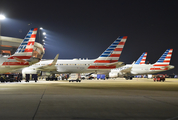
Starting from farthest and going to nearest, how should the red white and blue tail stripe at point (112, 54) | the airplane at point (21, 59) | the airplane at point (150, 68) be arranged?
the airplane at point (150, 68), the red white and blue tail stripe at point (112, 54), the airplane at point (21, 59)

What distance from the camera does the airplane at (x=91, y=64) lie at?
39925 mm

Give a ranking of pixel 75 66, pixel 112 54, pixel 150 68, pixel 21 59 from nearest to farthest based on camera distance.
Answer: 1. pixel 21 59
2. pixel 112 54
3. pixel 75 66
4. pixel 150 68

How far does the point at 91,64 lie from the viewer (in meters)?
41.8

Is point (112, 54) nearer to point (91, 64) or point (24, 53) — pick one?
point (91, 64)

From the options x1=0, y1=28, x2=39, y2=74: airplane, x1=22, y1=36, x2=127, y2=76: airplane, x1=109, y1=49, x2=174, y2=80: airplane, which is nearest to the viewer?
x1=0, y1=28, x2=39, y2=74: airplane

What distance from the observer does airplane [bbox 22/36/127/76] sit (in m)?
39.9

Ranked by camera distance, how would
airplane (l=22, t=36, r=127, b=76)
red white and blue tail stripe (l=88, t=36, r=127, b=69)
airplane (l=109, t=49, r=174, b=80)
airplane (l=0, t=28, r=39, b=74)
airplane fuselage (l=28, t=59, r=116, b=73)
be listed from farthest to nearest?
1. airplane (l=109, t=49, r=174, b=80)
2. airplane fuselage (l=28, t=59, r=116, b=73)
3. red white and blue tail stripe (l=88, t=36, r=127, b=69)
4. airplane (l=22, t=36, r=127, b=76)
5. airplane (l=0, t=28, r=39, b=74)

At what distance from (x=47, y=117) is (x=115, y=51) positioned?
115 ft

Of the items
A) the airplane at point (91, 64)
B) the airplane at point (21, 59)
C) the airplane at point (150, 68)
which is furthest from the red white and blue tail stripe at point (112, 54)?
the airplane at point (150, 68)

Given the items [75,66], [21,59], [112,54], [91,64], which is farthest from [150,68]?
[21,59]

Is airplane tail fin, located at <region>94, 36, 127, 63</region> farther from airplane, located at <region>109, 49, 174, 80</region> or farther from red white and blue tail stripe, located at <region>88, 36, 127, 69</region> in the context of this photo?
airplane, located at <region>109, 49, 174, 80</region>

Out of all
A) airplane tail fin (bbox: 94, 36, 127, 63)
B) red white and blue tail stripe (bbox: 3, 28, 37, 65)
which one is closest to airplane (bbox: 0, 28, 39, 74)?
red white and blue tail stripe (bbox: 3, 28, 37, 65)

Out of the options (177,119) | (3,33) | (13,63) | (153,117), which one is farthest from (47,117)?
(3,33)

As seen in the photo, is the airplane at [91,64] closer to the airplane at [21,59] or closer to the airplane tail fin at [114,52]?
the airplane tail fin at [114,52]
